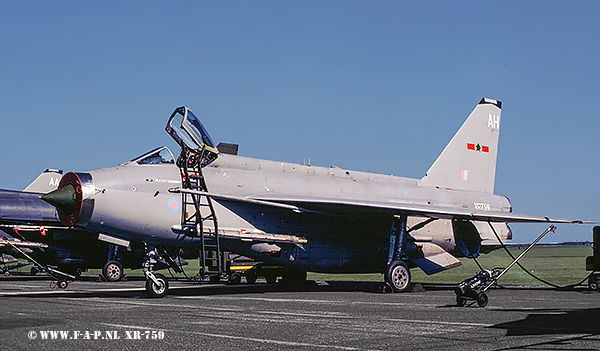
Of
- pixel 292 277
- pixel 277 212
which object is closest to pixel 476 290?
pixel 277 212

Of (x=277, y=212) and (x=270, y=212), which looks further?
(x=277, y=212)

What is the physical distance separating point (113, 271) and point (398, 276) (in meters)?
12.3

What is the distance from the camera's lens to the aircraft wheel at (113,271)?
22891 millimetres

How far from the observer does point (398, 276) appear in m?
16.0

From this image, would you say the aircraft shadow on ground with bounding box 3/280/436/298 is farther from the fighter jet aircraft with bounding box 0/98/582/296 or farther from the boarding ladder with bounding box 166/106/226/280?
the boarding ladder with bounding box 166/106/226/280

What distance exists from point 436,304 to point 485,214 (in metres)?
4.82

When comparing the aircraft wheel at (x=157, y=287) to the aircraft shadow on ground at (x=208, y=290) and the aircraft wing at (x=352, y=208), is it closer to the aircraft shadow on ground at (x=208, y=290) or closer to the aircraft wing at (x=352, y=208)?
the aircraft shadow on ground at (x=208, y=290)

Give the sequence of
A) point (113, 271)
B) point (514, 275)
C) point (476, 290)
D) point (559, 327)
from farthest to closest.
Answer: point (514, 275)
point (113, 271)
point (476, 290)
point (559, 327)

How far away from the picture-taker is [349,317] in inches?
362

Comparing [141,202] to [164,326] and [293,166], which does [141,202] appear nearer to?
[293,166]

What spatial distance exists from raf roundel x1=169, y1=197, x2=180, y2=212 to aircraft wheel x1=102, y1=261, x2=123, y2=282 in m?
10.5

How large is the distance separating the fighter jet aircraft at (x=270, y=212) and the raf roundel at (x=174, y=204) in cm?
3

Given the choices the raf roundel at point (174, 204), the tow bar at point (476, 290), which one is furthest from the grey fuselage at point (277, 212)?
the tow bar at point (476, 290)

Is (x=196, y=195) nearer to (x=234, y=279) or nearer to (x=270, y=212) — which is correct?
(x=270, y=212)
